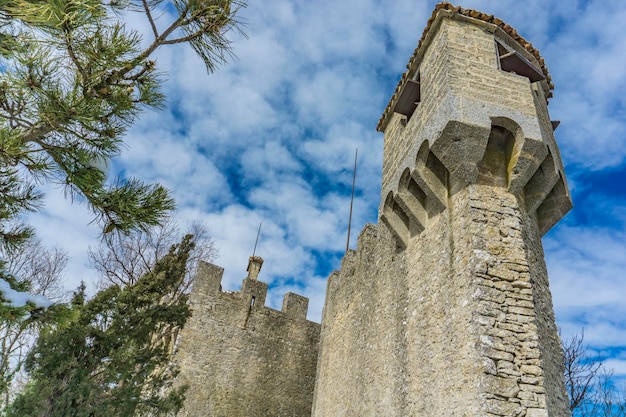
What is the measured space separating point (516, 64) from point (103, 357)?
26.0 ft

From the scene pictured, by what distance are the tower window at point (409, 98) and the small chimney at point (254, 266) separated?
8860 millimetres

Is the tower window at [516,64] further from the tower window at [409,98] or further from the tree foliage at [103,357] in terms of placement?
the tree foliage at [103,357]

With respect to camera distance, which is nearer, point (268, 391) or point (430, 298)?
point (430, 298)

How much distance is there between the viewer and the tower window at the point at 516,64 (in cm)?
611

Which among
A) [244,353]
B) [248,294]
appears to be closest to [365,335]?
[244,353]

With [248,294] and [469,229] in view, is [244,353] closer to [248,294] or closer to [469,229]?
[248,294]

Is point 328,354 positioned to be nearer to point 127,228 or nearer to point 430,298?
point 430,298

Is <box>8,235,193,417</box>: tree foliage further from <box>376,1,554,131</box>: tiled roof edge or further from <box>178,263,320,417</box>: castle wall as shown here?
<box>376,1,554,131</box>: tiled roof edge

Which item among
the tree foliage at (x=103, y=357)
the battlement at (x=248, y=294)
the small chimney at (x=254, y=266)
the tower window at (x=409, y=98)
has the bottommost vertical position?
the tree foliage at (x=103, y=357)

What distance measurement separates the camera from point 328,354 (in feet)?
36.0

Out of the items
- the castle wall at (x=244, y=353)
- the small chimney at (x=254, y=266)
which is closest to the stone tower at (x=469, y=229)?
the castle wall at (x=244, y=353)

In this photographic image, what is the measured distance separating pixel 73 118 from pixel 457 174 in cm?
432

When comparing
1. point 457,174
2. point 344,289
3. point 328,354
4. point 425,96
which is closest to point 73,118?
point 457,174

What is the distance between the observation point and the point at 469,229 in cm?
495
